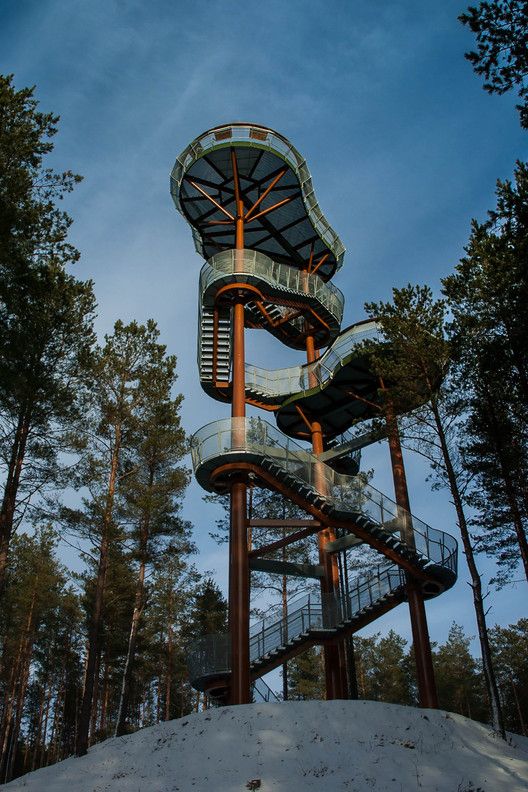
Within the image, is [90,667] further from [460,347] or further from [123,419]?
[460,347]

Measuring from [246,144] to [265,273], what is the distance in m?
5.50

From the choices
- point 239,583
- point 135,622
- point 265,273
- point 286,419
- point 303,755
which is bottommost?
point 303,755

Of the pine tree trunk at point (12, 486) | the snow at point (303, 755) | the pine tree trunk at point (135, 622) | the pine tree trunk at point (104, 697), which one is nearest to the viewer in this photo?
the snow at point (303, 755)

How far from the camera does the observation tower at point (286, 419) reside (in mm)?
20344

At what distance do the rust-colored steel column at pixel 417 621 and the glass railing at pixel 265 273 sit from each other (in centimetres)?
729

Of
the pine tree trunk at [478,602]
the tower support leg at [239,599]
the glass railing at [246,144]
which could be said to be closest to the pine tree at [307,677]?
the tower support leg at [239,599]

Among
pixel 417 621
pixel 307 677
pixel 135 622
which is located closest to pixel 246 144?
pixel 135 622

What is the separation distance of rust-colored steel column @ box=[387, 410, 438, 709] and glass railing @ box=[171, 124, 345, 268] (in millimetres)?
12210

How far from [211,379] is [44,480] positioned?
10.2 meters

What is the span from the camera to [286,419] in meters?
28.4

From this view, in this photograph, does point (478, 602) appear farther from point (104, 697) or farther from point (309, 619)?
point (104, 697)

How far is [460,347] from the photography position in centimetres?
1756

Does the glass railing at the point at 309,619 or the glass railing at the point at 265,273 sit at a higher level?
the glass railing at the point at 265,273

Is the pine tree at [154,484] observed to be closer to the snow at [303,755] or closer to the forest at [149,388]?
the forest at [149,388]
